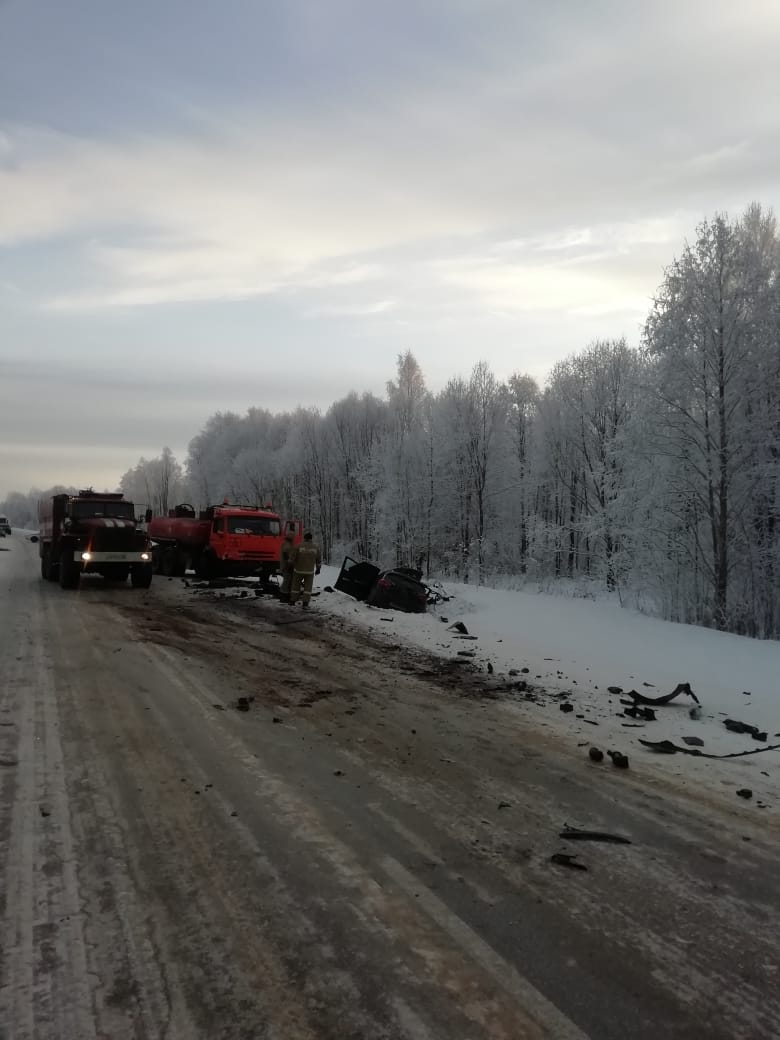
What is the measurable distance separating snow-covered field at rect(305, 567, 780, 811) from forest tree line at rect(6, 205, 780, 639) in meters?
7.81

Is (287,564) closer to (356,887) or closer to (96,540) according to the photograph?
(96,540)

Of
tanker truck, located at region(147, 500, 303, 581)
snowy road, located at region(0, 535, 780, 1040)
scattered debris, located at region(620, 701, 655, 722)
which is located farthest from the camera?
tanker truck, located at region(147, 500, 303, 581)

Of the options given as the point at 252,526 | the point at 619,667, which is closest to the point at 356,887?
the point at 619,667

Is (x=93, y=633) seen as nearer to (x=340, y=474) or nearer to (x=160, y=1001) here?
(x=160, y=1001)

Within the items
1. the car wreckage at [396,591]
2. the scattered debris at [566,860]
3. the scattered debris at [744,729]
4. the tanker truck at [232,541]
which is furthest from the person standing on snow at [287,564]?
the scattered debris at [566,860]

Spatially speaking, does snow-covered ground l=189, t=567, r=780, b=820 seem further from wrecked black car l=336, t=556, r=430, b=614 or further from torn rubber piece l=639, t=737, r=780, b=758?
wrecked black car l=336, t=556, r=430, b=614

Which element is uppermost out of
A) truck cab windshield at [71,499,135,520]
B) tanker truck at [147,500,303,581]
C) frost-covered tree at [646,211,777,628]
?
frost-covered tree at [646,211,777,628]

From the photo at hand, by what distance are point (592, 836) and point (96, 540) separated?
15.9 m

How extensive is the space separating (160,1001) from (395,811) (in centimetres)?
201

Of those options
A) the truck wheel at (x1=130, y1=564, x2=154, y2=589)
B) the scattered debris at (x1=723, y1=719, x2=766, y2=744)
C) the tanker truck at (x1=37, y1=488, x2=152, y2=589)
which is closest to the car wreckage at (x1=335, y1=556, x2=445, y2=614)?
the truck wheel at (x1=130, y1=564, x2=154, y2=589)

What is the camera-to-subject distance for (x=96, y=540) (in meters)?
17.1

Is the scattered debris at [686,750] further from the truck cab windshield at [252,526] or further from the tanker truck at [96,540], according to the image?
the truck cab windshield at [252,526]

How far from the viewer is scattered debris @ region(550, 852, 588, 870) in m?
3.62

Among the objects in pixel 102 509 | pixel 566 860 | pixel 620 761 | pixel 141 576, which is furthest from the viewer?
pixel 102 509
